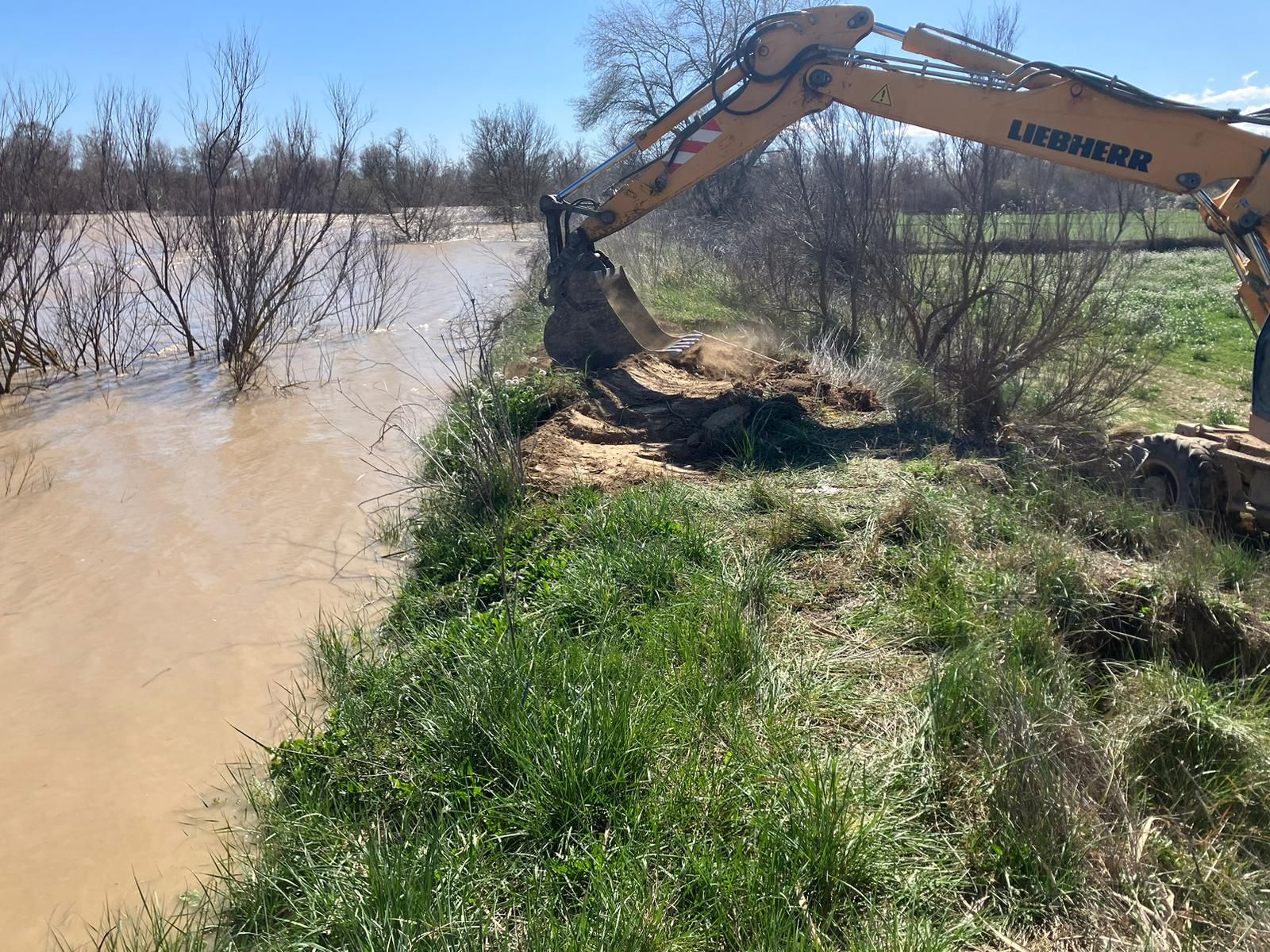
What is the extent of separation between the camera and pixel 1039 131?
686 cm

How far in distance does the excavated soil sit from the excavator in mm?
1832

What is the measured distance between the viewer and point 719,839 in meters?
2.94

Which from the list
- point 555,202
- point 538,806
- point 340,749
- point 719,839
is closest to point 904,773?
point 719,839

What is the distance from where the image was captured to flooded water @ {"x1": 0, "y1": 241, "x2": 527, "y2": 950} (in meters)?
3.72

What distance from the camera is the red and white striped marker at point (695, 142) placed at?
323 inches

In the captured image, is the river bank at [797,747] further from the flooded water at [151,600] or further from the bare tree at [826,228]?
the bare tree at [826,228]

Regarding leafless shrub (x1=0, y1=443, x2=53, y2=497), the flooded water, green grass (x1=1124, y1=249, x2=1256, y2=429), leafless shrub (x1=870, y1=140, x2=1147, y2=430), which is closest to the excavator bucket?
the flooded water

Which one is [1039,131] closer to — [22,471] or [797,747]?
[797,747]

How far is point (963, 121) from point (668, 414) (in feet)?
11.9

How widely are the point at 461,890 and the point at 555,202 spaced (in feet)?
25.9

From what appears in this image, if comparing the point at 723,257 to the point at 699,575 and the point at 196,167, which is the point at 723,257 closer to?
the point at 196,167

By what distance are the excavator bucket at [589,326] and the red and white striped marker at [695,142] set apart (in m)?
1.58

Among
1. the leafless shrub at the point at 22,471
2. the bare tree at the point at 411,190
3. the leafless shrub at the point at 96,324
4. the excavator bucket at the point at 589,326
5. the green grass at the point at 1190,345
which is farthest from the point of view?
the bare tree at the point at 411,190

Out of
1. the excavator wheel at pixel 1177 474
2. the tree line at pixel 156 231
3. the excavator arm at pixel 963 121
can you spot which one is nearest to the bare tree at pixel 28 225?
the tree line at pixel 156 231
